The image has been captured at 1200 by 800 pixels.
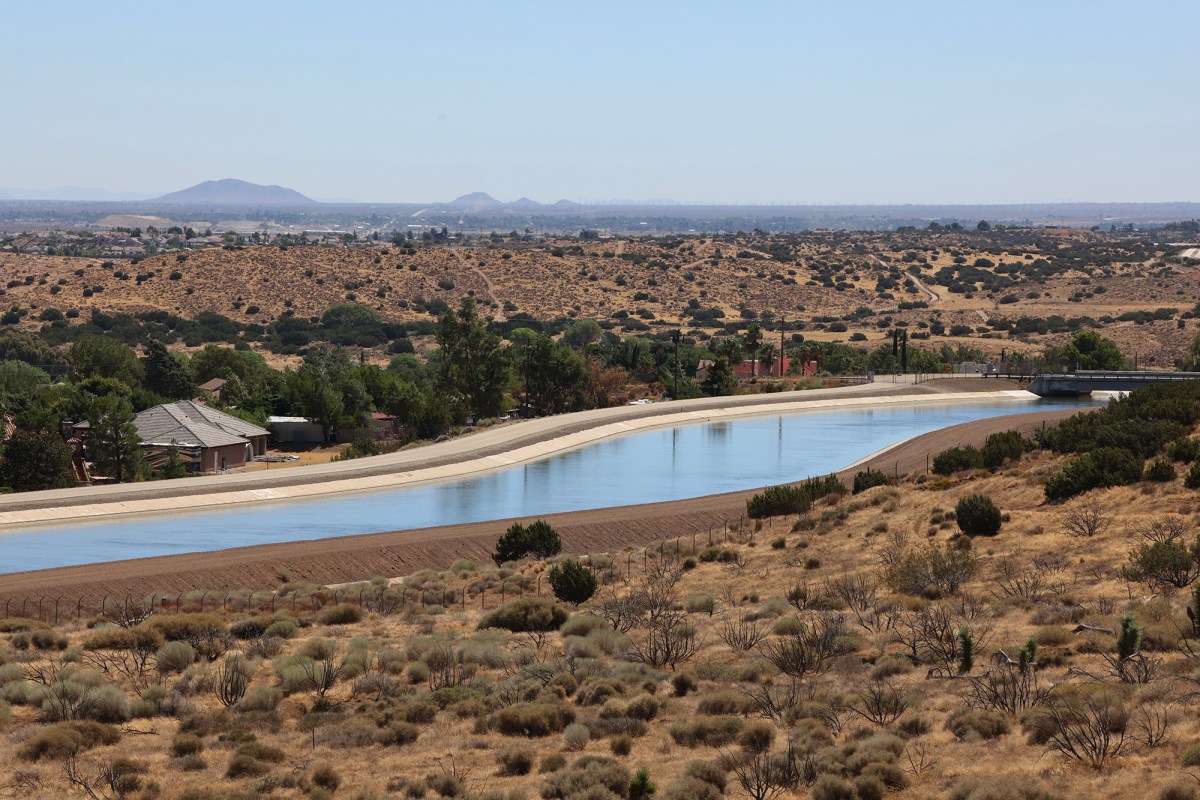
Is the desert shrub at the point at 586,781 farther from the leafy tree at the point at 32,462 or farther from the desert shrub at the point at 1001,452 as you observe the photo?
the leafy tree at the point at 32,462

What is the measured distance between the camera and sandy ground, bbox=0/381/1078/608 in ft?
119

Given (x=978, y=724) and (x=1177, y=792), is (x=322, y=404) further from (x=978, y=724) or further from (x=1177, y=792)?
(x=1177, y=792)

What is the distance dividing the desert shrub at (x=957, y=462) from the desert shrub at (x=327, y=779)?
32.7 metres

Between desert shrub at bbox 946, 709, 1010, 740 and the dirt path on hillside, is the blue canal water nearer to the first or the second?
the dirt path on hillside

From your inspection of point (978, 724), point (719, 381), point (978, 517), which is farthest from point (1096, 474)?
point (719, 381)

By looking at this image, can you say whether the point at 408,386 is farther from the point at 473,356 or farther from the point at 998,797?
the point at 998,797

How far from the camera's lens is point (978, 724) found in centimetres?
1680

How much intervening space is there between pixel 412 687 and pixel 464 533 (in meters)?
24.4

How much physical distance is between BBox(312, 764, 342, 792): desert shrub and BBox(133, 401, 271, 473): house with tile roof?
46.1m

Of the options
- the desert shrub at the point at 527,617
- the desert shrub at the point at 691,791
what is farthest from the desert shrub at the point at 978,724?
the desert shrub at the point at 527,617

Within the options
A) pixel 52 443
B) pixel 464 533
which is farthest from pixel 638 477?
pixel 52 443

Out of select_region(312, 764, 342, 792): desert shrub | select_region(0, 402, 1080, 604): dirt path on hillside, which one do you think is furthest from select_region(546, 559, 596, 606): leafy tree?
select_region(312, 764, 342, 792): desert shrub

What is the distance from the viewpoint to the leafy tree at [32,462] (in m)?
53.4

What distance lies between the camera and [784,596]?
92.2 feet
